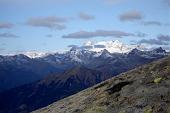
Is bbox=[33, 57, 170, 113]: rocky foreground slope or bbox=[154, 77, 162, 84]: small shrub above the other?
bbox=[154, 77, 162, 84]: small shrub

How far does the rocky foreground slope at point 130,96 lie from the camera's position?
45.2ft

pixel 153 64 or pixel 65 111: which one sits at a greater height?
pixel 153 64

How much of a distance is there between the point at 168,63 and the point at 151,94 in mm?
3733

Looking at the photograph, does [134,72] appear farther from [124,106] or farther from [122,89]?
[124,106]

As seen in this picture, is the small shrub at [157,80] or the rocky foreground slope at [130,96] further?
the small shrub at [157,80]

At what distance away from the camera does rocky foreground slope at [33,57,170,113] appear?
13781mm

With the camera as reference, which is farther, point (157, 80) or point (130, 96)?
point (157, 80)

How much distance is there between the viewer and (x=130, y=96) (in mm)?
15070

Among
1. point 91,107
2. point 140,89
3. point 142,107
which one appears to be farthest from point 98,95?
point 142,107

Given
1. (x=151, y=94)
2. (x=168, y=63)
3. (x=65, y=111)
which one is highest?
(x=168, y=63)

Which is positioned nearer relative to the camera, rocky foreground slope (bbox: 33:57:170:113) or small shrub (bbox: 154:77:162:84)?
rocky foreground slope (bbox: 33:57:170:113)

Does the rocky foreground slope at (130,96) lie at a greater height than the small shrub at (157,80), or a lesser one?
lesser

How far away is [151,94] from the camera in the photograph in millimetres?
14391

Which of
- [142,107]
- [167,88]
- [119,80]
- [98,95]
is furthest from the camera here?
[119,80]
